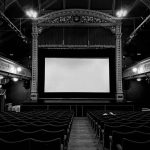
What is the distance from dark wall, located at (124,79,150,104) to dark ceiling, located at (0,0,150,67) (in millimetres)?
2358

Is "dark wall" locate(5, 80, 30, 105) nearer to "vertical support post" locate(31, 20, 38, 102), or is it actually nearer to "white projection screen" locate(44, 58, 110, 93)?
"white projection screen" locate(44, 58, 110, 93)

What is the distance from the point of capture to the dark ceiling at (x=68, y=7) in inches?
542

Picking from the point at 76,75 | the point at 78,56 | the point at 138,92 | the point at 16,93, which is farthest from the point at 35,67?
the point at 138,92

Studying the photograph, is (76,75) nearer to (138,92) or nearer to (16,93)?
(138,92)

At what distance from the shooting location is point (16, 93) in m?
19.0

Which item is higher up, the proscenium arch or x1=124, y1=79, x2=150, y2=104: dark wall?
the proscenium arch

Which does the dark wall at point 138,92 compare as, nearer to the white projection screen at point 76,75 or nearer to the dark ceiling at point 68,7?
the dark ceiling at point 68,7

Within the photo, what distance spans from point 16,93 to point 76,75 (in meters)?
7.06

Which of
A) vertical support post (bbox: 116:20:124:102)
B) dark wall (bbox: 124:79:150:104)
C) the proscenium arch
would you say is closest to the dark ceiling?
the proscenium arch

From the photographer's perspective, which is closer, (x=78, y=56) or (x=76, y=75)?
(x=76, y=75)

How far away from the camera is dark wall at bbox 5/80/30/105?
18698 mm

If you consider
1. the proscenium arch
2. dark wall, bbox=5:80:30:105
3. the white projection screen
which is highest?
the proscenium arch

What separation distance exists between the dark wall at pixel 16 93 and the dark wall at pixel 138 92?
9121 mm

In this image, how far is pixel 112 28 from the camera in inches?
576
